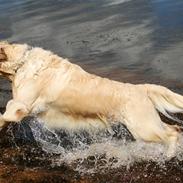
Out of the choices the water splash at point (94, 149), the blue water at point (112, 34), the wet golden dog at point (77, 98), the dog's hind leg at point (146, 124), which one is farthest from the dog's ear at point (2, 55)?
the blue water at point (112, 34)

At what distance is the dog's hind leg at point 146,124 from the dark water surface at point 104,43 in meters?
0.49

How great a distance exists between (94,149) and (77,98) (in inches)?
46.5

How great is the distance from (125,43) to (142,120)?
24.1 feet

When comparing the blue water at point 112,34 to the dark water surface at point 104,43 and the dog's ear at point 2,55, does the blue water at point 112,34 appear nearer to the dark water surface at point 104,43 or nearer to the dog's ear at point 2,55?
the dark water surface at point 104,43

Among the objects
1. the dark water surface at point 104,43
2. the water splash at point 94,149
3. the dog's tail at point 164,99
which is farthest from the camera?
the water splash at point 94,149

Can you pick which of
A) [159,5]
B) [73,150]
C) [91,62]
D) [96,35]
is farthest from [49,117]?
[159,5]

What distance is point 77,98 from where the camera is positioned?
7.29 metres

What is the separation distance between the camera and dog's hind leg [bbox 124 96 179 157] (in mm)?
6879

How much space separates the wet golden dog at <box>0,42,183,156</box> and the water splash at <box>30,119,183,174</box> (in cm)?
27

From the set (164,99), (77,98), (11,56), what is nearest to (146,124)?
(164,99)

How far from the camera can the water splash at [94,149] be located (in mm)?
7449

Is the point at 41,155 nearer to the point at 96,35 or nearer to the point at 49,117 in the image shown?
the point at 49,117

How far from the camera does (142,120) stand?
22.5 feet

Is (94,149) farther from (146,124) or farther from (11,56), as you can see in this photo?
(11,56)
